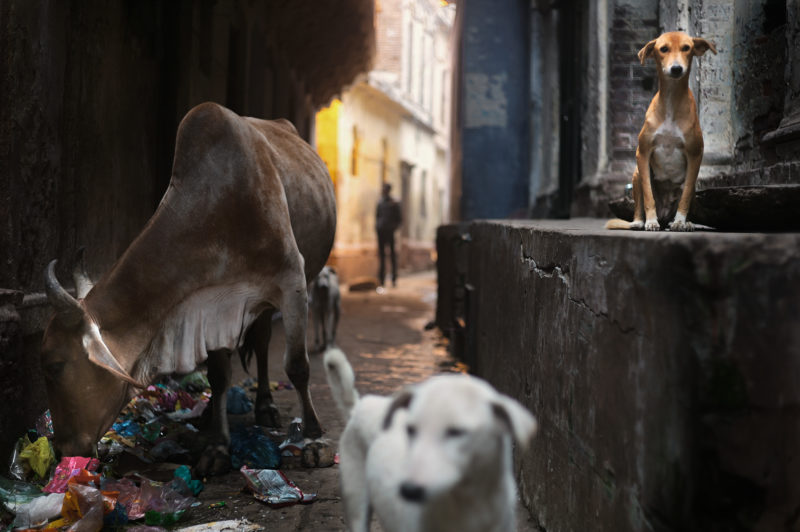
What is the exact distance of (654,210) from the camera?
135 inches

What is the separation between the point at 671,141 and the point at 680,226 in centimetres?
42

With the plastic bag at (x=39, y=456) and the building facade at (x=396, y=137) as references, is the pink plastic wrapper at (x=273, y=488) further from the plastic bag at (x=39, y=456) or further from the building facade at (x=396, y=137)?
the building facade at (x=396, y=137)

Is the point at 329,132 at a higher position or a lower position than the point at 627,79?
higher

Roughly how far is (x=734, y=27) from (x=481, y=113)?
7.45m

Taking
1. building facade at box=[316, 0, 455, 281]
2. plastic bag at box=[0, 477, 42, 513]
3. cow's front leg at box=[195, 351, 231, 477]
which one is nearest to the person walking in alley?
building facade at box=[316, 0, 455, 281]

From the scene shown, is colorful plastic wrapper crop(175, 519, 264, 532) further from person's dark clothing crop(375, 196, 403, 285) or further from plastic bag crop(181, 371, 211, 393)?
person's dark clothing crop(375, 196, 403, 285)

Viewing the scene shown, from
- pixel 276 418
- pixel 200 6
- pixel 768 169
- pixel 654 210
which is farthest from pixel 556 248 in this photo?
pixel 200 6

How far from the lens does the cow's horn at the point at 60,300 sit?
10.7 ft

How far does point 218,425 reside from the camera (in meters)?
4.15

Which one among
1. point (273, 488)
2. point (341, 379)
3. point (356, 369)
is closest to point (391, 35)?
point (356, 369)

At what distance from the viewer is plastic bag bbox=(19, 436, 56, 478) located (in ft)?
11.9

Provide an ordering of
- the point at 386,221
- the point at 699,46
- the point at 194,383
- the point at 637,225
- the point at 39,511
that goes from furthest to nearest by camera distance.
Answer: the point at 386,221
the point at 194,383
the point at 637,225
the point at 699,46
the point at 39,511

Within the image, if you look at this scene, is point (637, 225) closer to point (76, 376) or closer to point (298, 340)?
point (298, 340)

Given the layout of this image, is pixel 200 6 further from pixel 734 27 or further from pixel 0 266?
pixel 734 27
